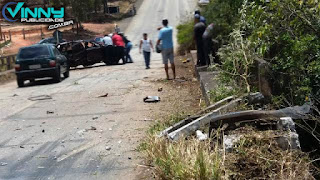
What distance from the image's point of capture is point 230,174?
A: 4.56m

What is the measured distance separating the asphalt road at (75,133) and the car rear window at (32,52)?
13.4 feet

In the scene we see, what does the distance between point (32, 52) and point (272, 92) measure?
1245 cm

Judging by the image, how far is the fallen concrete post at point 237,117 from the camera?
5.73m

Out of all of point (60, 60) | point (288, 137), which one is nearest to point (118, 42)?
point (60, 60)

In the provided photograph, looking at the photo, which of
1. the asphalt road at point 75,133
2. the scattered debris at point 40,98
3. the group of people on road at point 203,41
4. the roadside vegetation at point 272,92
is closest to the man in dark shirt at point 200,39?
the group of people on road at point 203,41

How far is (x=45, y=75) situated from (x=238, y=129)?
41.9 feet

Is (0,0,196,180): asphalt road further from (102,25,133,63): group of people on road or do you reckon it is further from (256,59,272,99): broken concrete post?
(102,25,133,63): group of people on road

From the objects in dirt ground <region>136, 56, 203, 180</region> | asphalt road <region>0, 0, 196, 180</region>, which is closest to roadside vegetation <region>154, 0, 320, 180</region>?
dirt ground <region>136, 56, 203, 180</region>

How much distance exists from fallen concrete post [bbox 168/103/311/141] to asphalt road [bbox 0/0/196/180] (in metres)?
0.75

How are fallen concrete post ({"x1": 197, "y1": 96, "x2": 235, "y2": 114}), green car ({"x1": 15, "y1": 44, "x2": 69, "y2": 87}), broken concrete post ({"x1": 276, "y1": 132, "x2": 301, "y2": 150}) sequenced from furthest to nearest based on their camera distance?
green car ({"x1": 15, "y1": 44, "x2": 69, "y2": 87}) → fallen concrete post ({"x1": 197, "y1": 96, "x2": 235, "y2": 114}) → broken concrete post ({"x1": 276, "y1": 132, "x2": 301, "y2": 150})

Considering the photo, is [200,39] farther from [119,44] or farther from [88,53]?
[88,53]

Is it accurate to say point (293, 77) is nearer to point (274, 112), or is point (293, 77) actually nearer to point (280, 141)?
point (274, 112)

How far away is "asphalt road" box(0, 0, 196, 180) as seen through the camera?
597 centimetres

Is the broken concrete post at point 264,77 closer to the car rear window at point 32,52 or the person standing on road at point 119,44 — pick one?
the car rear window at point 32,52
